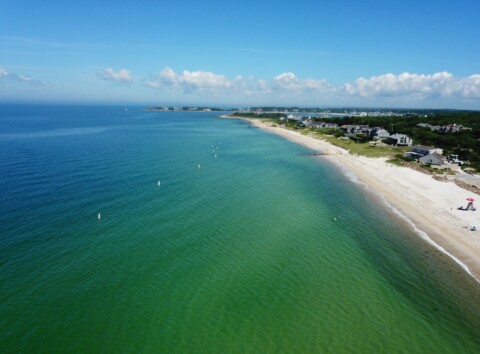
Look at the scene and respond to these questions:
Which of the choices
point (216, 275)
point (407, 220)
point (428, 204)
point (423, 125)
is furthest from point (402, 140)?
point (216, 275)

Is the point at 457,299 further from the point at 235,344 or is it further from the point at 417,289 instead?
the point at 235,344

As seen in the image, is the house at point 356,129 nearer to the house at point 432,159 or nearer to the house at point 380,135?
the house at point 380,135

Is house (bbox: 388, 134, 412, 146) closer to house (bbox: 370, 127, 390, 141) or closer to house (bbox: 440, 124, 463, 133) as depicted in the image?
house (bbox: 370, 127, 390, 141)

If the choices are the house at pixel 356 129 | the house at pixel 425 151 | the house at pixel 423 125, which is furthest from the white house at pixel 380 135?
the house at pixel 425 151

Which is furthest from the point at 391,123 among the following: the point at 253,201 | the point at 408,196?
the point at 253,201

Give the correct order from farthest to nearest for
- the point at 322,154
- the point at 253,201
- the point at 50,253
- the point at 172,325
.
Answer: the point at 322,154
the point at 253,201
the point at 50,253
the point at 172,325

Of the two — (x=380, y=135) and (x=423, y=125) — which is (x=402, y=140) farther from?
(x=423, y=125)
